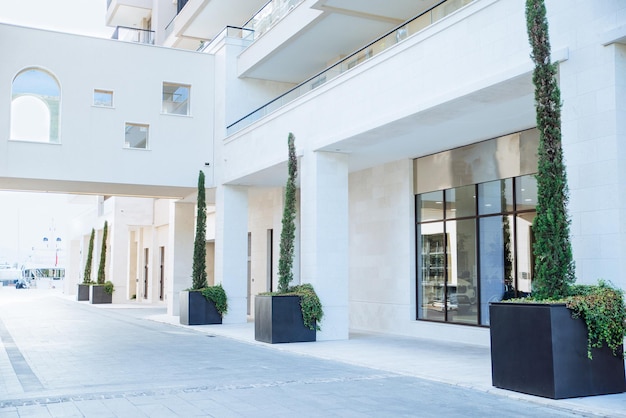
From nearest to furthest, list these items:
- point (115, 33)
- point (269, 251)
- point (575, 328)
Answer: point (575, 328)
point (269, 251)
point (115, 33)

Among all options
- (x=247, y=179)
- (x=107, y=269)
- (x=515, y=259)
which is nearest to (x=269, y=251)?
(x=247, y=179)

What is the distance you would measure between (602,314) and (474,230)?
25.3ft

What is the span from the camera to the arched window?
20.2 m

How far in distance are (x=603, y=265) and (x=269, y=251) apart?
56.2 feet

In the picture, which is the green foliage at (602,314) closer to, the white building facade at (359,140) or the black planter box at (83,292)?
the white building facade at (359,140)

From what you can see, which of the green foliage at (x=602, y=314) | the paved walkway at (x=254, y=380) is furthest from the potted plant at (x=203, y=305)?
the green foliage at (x=602, y=314)

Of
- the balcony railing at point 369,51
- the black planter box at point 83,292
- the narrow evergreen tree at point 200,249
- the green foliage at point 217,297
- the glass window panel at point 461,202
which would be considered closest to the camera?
the balcony railing at point 369,51

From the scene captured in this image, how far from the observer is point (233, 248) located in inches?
871

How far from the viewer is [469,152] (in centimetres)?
1597

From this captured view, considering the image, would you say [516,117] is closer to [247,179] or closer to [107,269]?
[247,179]

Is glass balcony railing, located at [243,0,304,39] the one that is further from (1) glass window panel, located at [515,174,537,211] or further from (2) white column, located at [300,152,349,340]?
(1) glass window panel, located at [515,174,537,211]

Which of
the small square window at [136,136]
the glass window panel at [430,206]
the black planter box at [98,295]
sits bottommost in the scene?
the black planter box at [98,295]

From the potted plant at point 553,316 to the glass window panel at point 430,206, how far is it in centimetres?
Result: 794

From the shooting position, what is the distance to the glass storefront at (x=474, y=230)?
570 inches
